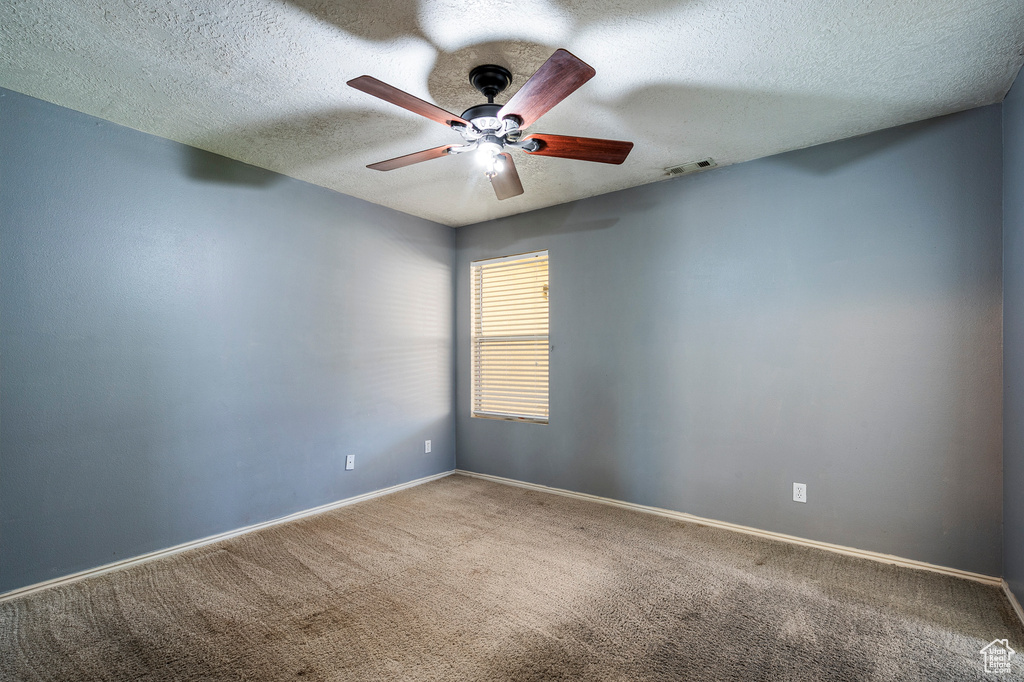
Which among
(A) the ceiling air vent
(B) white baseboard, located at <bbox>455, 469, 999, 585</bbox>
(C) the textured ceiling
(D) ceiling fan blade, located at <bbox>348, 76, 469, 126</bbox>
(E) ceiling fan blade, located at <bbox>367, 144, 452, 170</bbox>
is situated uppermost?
(C) the textured ceiling

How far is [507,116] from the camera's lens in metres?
2.01

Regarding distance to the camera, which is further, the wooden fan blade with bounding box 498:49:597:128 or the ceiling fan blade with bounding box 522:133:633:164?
the ceiling fan blade with bounding box 522:133:633:164

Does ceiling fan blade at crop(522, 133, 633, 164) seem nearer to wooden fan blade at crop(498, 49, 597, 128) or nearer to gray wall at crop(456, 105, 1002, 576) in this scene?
wooden fan blade at crop(498, 49, 597, 128)

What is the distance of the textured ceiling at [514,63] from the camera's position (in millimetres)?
1791

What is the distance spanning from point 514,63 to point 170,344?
2.54 meters

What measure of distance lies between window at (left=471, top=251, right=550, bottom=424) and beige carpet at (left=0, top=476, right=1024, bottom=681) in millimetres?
1463

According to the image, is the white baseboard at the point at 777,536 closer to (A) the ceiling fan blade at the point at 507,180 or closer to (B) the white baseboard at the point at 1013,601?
(B) the white baseboard at the point at 1013,601

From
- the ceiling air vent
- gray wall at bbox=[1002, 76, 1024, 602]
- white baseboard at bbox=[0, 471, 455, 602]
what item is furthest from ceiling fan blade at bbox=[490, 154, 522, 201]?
white baseboard at bbox=[0, 471, 455, 602]

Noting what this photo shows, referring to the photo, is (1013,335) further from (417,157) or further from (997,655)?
(417,157)

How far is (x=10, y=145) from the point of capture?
2.29 meters

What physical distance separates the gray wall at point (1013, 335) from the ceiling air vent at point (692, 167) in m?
1.41

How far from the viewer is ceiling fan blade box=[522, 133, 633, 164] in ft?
7.09

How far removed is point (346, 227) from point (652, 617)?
3391 mm

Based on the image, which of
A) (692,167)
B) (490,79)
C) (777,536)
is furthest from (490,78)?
(777,536)
